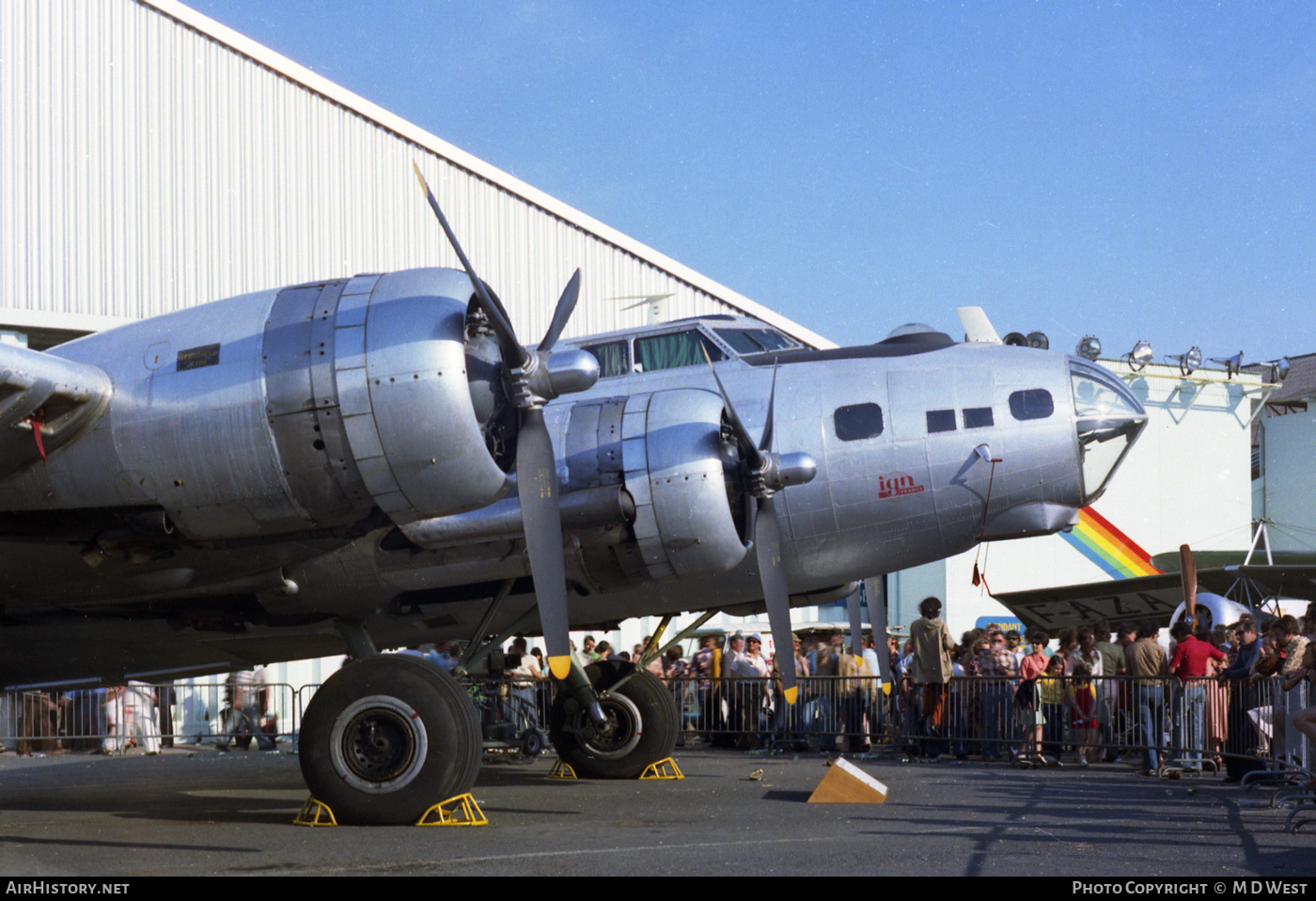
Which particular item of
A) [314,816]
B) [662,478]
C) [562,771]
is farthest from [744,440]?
[562,771]

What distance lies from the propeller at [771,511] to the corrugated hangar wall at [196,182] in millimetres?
14402

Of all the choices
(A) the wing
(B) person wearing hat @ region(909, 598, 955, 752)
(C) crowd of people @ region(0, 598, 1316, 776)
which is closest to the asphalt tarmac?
(C) crowd of people @ region(0, 598, 1316, 776)

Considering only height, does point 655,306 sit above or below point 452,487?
above

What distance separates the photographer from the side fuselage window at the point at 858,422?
1173 cm

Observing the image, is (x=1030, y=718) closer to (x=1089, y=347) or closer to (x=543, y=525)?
(x=543, y=525)

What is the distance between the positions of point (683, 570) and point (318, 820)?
3504 millimetres

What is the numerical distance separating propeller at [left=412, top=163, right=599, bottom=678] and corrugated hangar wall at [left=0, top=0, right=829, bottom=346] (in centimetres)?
1480

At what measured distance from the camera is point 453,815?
986 cm

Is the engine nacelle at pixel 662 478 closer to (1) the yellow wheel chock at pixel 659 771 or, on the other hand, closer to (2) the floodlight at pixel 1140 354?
(1) the yellow wheel chock at pixel 659 771

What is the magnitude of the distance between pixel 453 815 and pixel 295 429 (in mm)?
3452

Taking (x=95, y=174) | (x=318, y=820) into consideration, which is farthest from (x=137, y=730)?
(x=318, y=820)

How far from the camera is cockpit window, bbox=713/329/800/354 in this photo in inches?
505

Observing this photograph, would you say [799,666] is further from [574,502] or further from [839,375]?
[574,502]

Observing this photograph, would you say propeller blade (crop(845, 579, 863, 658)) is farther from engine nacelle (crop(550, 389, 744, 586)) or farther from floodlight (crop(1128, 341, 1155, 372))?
floodlight (crop(1128, 341, 1155, 372))
